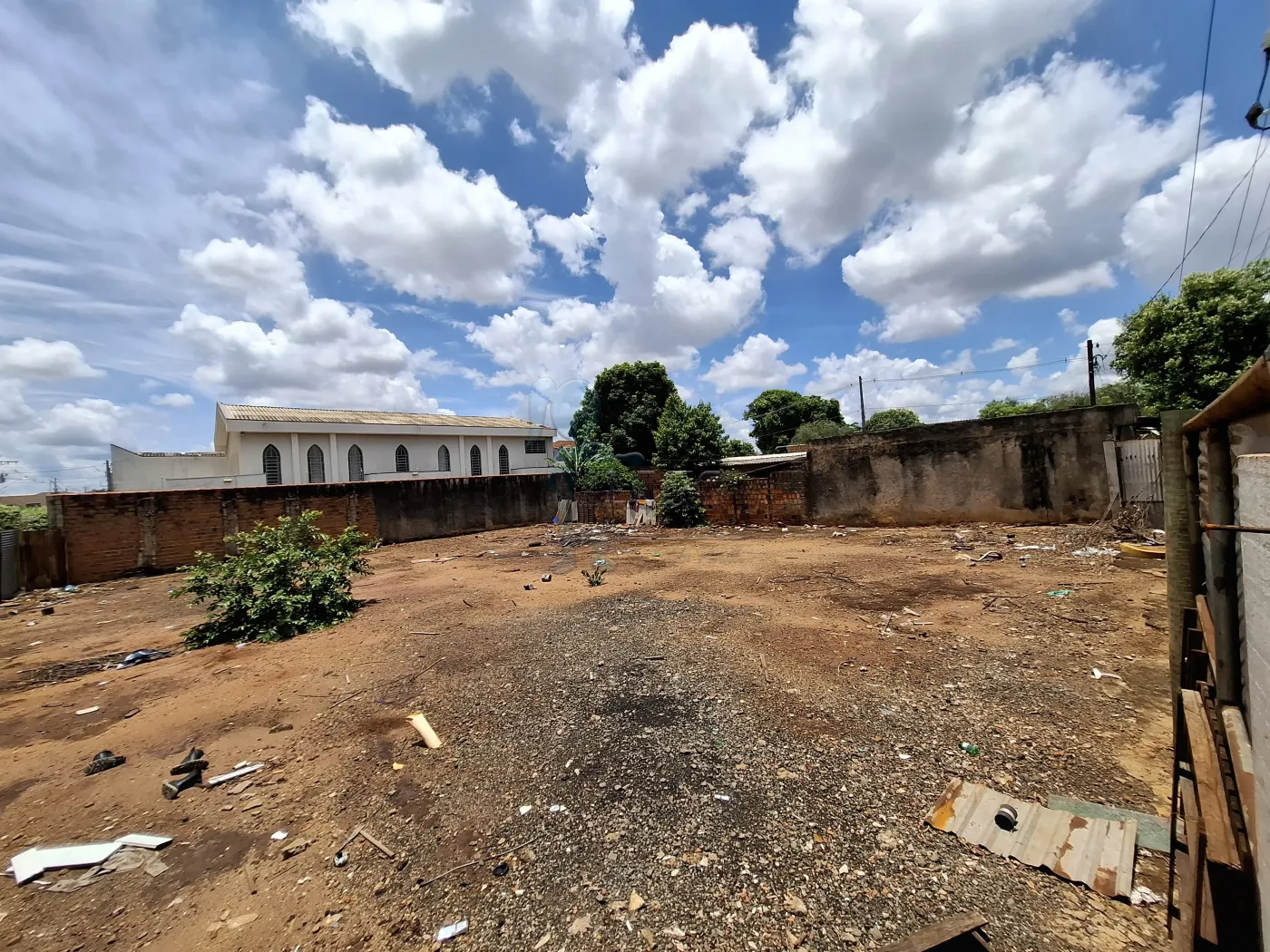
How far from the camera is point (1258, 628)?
1.32 meters

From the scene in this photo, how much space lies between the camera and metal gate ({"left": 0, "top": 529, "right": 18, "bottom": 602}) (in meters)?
8.36

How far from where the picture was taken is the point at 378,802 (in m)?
2.41

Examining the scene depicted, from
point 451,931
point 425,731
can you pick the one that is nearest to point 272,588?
point 425,731

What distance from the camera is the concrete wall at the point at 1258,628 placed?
112cm

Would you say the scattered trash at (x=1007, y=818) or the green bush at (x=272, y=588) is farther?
the green bush at (x=272, y=588)

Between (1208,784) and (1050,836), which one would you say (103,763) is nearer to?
(1050,836)

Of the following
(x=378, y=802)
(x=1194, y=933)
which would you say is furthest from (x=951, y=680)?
Result: (x=378, y=802)

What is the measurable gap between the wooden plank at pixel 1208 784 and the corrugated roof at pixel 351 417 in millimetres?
23505

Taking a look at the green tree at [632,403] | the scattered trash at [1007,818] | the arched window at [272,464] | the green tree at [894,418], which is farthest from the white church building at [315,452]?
the green tree at [894,418]

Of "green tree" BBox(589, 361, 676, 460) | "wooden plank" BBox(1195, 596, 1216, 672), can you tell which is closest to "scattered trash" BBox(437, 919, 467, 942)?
"wooden plank" BBox(1195, 596, 1216, 672)

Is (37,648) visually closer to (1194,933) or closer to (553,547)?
(553,547)

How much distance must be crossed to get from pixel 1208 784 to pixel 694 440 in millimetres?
18350

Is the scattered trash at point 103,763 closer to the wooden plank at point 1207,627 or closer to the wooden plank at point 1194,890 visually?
the wooden plank at point 1194,890

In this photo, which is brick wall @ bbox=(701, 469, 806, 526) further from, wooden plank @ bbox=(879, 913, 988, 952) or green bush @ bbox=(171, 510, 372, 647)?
wooden plank @ bbox=(879, 913, 988, 952)
